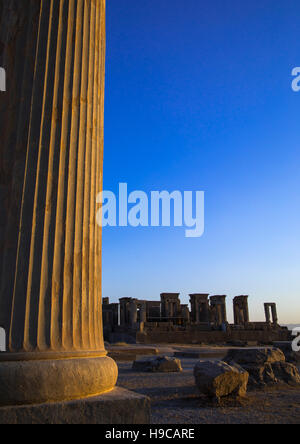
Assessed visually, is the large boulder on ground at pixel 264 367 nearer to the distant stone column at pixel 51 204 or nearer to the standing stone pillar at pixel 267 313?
the distant stone column at pixel 51 204

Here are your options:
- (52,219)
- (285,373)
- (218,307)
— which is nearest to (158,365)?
(285,373)

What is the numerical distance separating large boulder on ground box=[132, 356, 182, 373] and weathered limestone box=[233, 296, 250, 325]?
4340cm

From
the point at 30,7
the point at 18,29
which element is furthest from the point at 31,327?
the point at 30,7

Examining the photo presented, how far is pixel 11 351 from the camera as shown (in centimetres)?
282

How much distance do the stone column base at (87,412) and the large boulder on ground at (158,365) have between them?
32.1ft

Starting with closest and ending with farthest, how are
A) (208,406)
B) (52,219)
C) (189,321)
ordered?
(52,219) → (208,406) → (189,321)

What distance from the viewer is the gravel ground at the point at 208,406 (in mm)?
6082

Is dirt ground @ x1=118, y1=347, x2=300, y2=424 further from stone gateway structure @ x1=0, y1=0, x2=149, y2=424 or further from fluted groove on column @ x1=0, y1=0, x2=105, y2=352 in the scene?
fluted groove on column @ x1=0, y1=0, x2=105, y2=352

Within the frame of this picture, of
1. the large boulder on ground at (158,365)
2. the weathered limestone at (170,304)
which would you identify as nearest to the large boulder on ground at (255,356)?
the large boulder on ground at (158,365)

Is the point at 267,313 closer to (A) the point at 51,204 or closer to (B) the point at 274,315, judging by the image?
(B) the point at 274,315

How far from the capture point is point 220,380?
7.51 meters

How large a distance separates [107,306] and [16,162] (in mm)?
47655

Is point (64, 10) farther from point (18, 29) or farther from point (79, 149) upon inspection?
point (79, 149)

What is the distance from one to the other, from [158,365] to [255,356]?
3.51m
